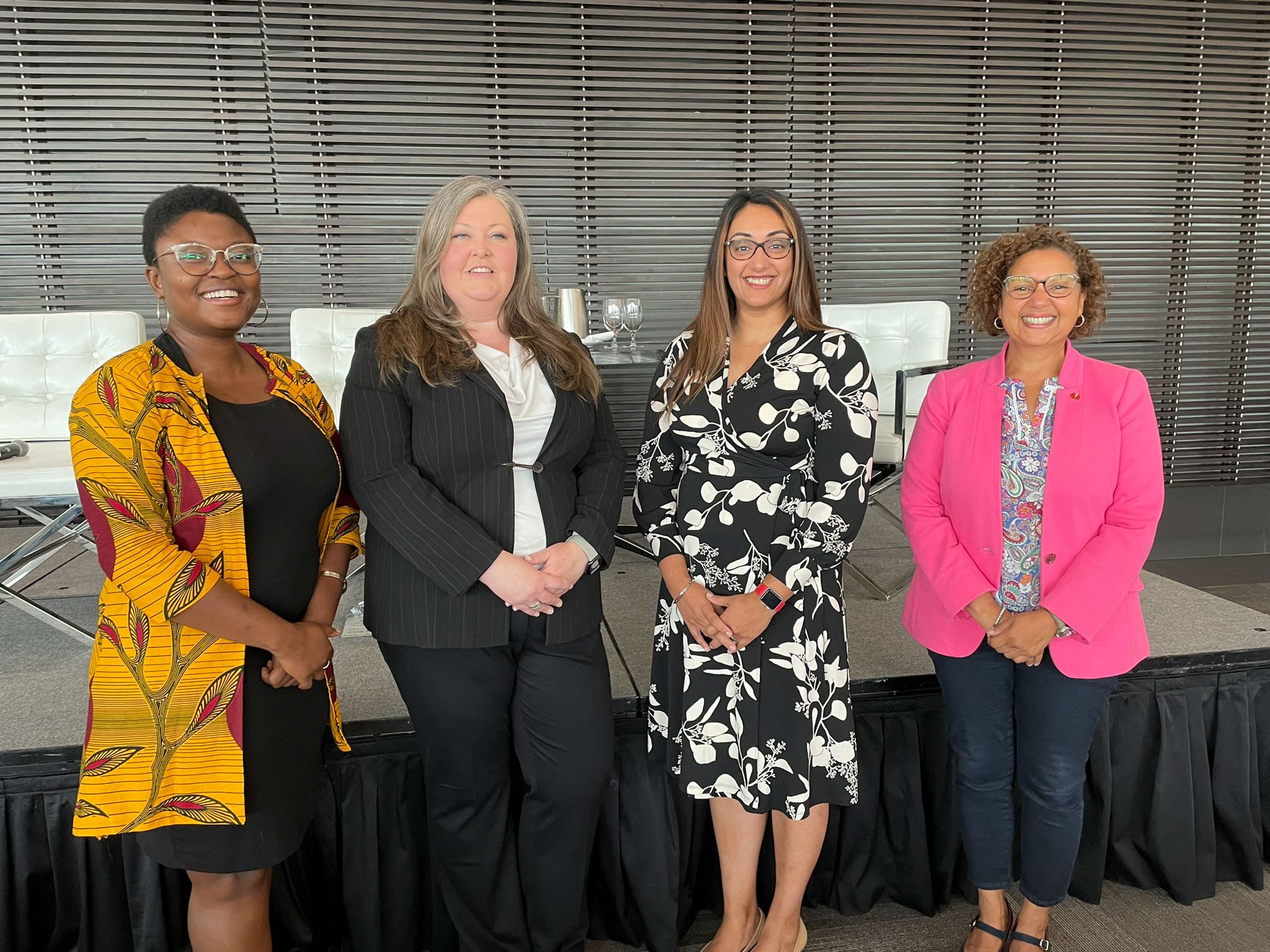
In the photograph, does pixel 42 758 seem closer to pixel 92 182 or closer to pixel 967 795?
pixel 967 795

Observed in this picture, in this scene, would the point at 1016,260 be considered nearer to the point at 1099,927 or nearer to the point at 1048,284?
the point at 1048,284

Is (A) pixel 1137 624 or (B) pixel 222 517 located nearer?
(B) pixel 222 517

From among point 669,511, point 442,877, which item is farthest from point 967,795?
point 442,877

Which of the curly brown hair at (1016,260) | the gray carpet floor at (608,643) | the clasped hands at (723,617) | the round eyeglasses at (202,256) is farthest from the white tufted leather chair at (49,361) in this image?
the curly brown hair at (1016,260)

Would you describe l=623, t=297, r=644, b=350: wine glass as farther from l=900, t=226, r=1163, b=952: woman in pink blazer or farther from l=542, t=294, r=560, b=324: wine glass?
l=900, t=226, r=1163, b=952: woman in pink blazer

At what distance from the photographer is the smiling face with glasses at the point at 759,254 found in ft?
5.56

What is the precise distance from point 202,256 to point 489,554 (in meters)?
0.67

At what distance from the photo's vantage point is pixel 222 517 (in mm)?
1368

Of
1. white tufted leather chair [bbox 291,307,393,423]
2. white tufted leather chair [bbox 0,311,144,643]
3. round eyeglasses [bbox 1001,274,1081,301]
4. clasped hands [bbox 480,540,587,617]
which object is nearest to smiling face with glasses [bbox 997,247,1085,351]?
round eyeglasses [bbox 1001,274,1081,301]

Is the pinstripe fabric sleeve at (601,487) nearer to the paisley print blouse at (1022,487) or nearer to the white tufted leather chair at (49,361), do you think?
the paisley print blouse at (1022,487)

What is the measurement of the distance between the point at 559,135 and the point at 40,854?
3492 millimetres

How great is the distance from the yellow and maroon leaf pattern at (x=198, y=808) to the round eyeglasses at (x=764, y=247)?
4.34 feet

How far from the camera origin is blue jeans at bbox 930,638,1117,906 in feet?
5.65

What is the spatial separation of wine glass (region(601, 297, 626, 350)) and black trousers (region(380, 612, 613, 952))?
1.59 m
